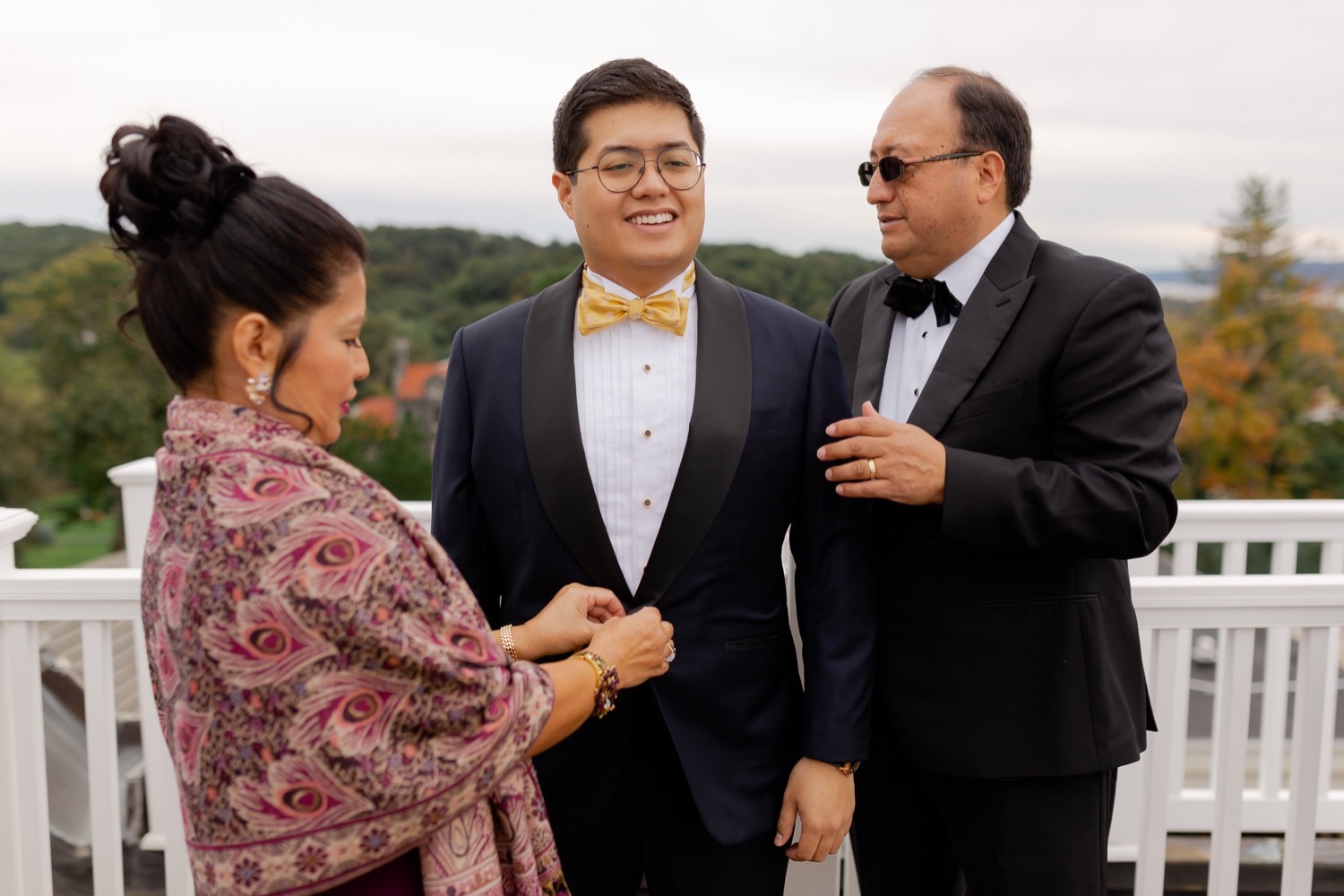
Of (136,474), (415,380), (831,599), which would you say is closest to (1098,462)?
(831,599)

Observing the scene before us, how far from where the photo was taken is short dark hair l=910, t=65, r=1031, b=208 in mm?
2195

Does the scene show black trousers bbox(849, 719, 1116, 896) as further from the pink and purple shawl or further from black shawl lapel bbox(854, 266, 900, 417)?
the pink and purple shawl

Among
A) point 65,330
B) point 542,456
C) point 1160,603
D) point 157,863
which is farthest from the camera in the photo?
point 65,330

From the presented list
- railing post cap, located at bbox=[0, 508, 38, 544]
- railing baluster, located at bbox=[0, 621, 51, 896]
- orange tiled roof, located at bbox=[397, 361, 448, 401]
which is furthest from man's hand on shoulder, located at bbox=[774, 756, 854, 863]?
orange tiled roof, located at bbox=[397, 361, 448, 401]

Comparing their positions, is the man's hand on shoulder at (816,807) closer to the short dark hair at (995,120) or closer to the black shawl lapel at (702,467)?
the black shawl lapel at (702,467)

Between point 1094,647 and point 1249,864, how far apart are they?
2.32m

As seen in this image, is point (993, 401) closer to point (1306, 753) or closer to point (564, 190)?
point (564, 190)

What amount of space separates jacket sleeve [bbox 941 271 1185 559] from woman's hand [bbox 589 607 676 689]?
23.1 inches

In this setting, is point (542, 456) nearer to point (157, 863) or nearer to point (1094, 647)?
point (1094, 647)

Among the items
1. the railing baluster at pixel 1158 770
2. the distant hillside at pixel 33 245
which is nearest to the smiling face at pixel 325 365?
the railing baluster at pixel 1158 770

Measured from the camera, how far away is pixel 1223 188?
5044cm

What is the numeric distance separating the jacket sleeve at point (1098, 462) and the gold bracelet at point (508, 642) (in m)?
0.81

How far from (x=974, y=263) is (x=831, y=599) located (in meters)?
0.81

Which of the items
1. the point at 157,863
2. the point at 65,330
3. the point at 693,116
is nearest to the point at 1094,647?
the point at 693,116
